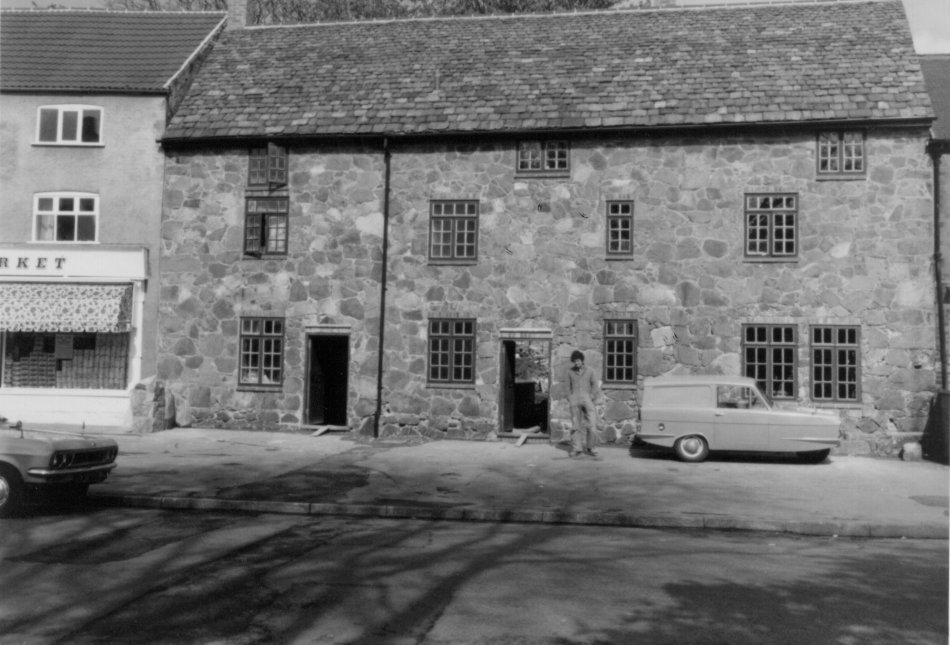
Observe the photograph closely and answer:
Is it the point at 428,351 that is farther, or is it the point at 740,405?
the point at 428,351

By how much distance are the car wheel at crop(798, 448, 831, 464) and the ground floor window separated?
15607 mm

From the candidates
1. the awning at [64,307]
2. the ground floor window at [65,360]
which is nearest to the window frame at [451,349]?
the awning at [64,307]

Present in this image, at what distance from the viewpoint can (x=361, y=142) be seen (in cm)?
2083

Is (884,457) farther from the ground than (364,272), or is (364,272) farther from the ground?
(364,272)

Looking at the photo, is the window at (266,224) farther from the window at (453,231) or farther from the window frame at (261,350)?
the window at (453,231)

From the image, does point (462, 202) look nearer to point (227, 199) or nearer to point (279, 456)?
point (227, 199)

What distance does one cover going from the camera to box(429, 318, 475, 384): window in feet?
65.8

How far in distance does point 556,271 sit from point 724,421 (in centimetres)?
530

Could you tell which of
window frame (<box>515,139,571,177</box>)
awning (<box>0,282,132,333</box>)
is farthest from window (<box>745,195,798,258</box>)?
awning (<box>0,282,132,333</box>)

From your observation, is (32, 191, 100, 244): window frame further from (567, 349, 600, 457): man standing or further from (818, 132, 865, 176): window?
(818, 132, 865, 176): window

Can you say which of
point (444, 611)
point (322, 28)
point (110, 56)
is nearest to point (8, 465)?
point (444, 611)

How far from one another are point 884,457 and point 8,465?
52.7ft

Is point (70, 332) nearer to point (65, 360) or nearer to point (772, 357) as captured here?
point (65, 360)

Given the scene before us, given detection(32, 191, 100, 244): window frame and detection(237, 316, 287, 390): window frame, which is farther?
detection(32, 191, 100, 244): window frame
